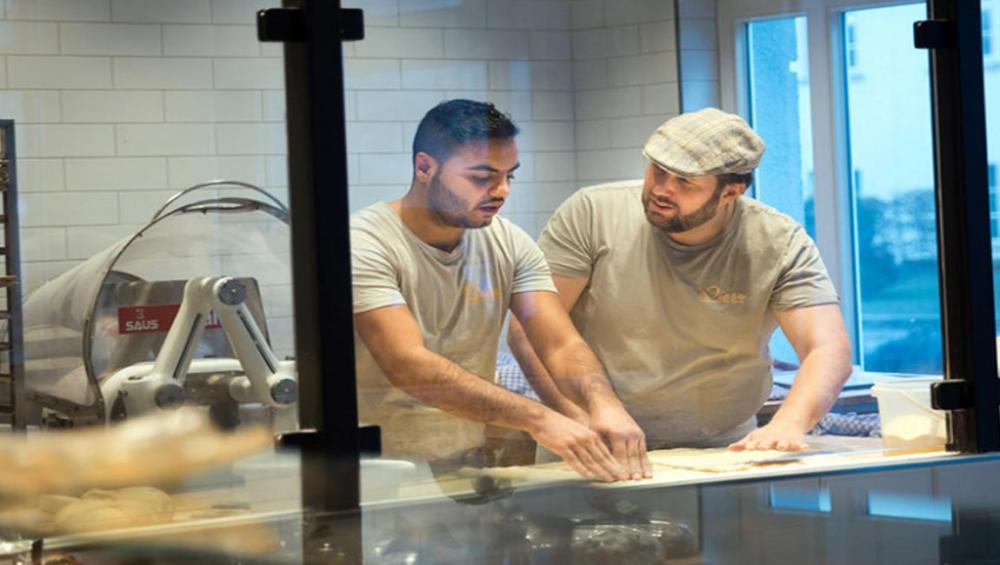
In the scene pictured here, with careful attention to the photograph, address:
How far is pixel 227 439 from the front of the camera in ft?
8.60

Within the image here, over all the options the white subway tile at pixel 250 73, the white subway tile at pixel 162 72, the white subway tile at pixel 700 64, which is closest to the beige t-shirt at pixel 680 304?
the white subway tile at pixel 700 64

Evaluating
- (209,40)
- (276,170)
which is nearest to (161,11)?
(209,40)

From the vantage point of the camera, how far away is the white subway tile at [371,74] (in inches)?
107

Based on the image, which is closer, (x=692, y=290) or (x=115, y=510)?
(x=115, y=510)

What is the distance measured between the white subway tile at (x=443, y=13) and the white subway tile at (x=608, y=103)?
231 mm

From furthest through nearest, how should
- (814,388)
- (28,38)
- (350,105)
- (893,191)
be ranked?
(893,191), (814,388), (350,105), (28,38)

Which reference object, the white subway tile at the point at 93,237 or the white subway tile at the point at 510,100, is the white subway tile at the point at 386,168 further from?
the white subway tile at the point at 93,237

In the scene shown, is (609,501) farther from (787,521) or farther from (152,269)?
(152,269)

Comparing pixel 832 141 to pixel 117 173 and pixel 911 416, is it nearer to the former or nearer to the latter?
pixel 911 416

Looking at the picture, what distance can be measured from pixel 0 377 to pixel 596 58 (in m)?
1.19

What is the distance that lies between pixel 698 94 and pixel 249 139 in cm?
86

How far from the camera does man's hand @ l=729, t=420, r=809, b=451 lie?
3.00 m

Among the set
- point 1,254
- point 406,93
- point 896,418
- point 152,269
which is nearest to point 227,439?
point 152,269

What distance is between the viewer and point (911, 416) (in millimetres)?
3172
